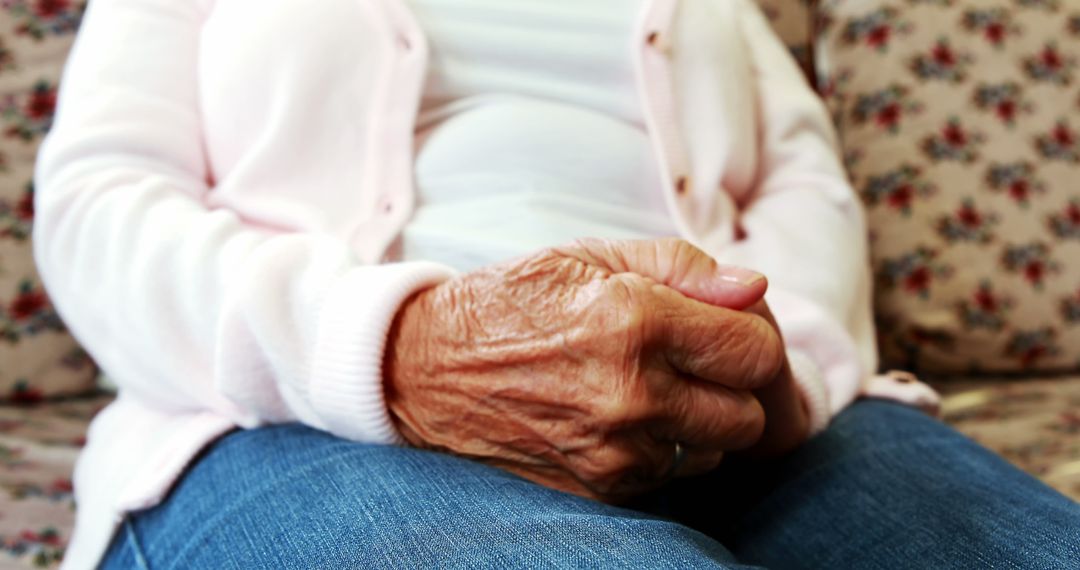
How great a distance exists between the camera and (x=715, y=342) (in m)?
0.48

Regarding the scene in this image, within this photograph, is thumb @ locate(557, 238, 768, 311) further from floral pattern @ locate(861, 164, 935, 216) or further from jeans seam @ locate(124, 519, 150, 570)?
floral pattern @ locate(861, 164, 935, 216)

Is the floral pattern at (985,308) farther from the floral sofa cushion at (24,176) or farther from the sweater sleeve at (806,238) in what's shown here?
the floral sofa cushion at (24,176)

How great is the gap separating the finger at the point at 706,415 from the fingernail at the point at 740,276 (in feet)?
0.22

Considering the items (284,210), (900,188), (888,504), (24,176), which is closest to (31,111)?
(24,176)

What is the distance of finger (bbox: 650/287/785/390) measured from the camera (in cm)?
47

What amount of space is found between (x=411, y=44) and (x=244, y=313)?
31 cm

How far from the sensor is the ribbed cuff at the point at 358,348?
50 cm

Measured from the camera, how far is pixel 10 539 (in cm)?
70

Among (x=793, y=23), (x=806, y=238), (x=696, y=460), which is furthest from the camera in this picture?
(x=793, y=23)

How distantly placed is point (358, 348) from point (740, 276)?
9.2 inches

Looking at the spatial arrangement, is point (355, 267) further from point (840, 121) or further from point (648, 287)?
point (840, 121)

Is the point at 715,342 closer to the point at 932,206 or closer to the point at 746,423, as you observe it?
the point at 746,423

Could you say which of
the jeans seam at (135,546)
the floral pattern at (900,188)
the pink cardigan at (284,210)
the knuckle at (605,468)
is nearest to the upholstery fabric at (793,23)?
the floral pattern at (900,188)

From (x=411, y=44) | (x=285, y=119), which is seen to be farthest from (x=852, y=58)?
(x=285, y=119)
